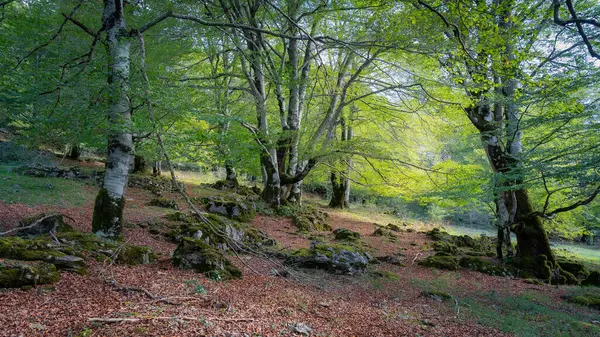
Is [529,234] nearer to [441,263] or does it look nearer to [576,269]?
[576,269]

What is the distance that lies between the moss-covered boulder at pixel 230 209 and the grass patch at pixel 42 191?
3509 millimetres

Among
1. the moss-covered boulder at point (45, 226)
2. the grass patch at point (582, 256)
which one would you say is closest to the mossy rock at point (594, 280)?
the grass patch at point (582, 256)

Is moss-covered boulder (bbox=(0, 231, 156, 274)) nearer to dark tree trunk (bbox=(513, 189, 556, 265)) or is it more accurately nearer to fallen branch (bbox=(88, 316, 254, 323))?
fallen branch (bbox=(88, 316, 254, 323))

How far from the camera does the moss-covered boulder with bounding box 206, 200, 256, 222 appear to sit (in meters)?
10.7

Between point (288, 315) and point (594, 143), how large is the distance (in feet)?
18.9

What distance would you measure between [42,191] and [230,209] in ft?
17.8

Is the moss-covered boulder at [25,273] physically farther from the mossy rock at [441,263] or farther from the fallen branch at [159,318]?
the mossy rock at [441,263]

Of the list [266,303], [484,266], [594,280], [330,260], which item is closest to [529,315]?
[484,266]

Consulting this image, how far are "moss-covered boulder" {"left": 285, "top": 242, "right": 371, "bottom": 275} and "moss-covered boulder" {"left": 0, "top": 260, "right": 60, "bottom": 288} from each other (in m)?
4.15

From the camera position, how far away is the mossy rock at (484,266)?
8.16 metres

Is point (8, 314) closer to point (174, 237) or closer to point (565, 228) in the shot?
point (174, 237)

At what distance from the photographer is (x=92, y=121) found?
4.45 m

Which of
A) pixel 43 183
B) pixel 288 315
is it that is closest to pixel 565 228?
pixel 288 315

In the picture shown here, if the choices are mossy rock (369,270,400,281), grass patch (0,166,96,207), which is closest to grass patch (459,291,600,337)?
mossy rock (369,270,400,281)
